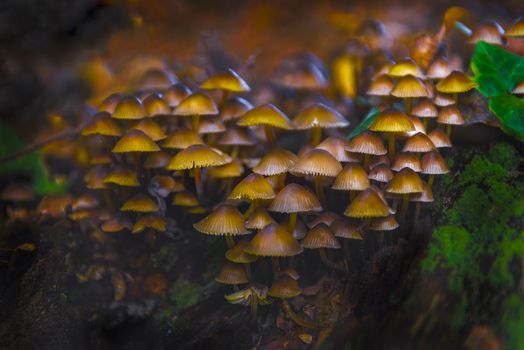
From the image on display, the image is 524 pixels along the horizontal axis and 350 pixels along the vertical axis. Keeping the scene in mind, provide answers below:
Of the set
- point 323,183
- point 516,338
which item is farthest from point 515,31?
point 516,338

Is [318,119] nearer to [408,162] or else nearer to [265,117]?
[265,117]

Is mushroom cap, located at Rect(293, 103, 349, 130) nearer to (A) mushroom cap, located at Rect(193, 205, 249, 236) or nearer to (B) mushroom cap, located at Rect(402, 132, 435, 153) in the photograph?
(B) mushroom cap, located at Rect(402, 132, 435, 153)

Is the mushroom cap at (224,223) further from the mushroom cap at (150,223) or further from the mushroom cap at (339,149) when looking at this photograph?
the mushroom cap at (339,149)

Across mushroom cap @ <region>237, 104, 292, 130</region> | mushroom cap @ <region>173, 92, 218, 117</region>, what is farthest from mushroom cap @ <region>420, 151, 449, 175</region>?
mushroom cap @ <region>173, 92, 218, 117</region>

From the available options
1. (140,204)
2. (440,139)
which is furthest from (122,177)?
(440,139)

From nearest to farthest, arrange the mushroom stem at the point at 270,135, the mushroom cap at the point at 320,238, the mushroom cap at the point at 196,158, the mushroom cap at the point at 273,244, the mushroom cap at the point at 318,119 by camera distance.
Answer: the mushroom cap at the point at 273,244 < the mushroom cap at the point at 320,238 < the mushroom cap at the point at 196,158 < the mushroom cap at the point at 318,119 < the mushroom stem at the point at 270,135


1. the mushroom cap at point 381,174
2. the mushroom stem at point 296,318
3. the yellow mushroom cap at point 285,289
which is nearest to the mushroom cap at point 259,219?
the yellow mushroom cap at point 285,289
